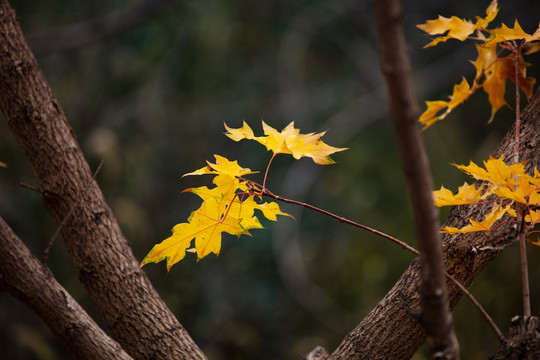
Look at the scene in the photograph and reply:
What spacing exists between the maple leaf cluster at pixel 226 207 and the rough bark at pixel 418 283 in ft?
0.58

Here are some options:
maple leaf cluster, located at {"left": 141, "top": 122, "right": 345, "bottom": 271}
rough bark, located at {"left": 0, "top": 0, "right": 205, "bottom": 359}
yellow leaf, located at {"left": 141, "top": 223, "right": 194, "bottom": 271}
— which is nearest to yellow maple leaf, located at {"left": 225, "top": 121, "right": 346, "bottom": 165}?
A: maple leaf cluster, located at {"left": 141, "top": 122, "right": 345, "bottom": 271}

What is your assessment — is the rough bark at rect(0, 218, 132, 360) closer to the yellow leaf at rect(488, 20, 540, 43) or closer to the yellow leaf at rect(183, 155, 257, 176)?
the yellow leaf at rect(183, 155, 257, 176)

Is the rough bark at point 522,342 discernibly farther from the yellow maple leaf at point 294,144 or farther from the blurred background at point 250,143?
the blurred background at point 250,143

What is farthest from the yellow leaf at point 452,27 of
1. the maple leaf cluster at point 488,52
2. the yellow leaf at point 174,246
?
the yellow leaf at point 174,246

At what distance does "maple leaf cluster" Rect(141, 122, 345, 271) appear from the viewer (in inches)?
21.7

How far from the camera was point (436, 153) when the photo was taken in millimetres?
2158

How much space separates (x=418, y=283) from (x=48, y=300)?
1.48 ft

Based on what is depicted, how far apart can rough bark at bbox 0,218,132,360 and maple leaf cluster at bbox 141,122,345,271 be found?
0.13 m

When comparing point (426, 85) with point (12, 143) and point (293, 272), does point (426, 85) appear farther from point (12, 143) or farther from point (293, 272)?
point (12, 143)

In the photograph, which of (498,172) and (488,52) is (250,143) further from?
(498,172)

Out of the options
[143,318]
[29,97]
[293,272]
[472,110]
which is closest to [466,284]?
[143,318]

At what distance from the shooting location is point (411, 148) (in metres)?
0.33

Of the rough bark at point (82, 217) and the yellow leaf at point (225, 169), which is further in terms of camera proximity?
the rough bark at point (82, 217)

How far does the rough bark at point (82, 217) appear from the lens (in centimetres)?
64
